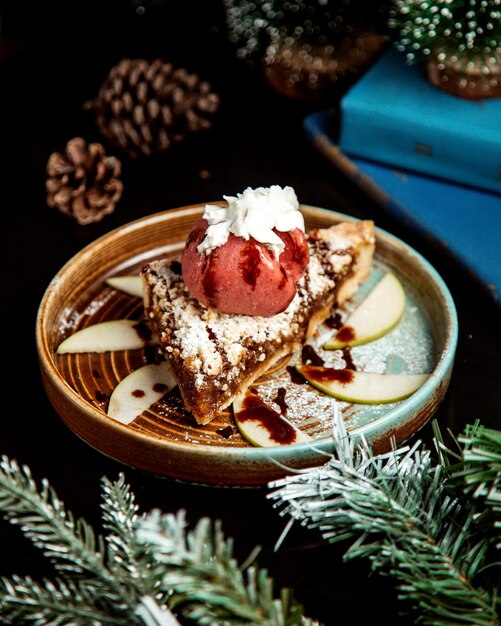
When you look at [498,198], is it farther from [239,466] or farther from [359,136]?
[239,466]

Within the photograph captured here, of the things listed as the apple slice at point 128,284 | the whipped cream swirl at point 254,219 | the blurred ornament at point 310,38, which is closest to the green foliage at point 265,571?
the whipped cream swirl at point 254,219

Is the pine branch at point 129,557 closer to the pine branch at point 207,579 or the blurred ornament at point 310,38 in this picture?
the pine branch at point 207,579

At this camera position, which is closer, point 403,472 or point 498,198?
point 403,472

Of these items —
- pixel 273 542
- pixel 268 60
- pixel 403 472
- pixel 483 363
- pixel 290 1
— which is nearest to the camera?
pixel 403 472

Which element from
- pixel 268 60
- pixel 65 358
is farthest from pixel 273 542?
pixel 268 60

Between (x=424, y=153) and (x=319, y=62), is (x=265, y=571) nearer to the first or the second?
(x=424, y=153)

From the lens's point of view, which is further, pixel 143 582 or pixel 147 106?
pixel 147 106

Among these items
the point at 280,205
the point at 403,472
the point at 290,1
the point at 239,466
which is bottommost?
the point at 239,466

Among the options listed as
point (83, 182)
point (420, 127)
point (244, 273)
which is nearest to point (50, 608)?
point (244, 273)
